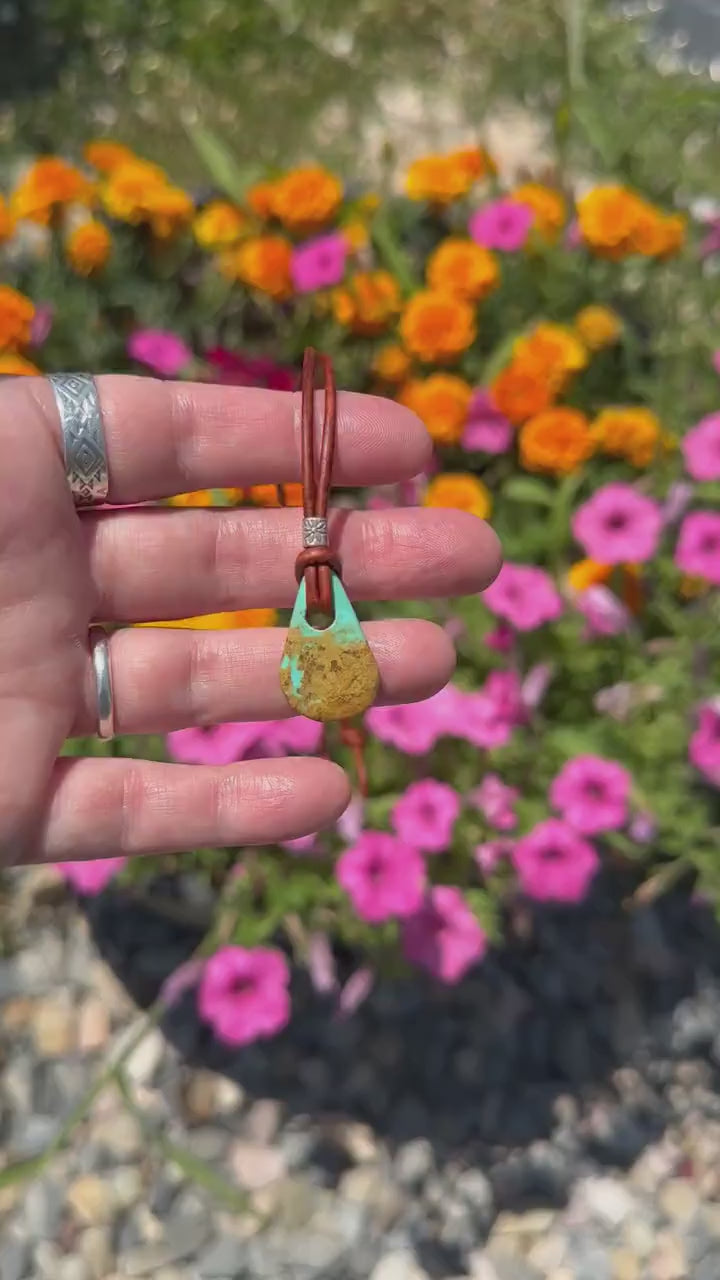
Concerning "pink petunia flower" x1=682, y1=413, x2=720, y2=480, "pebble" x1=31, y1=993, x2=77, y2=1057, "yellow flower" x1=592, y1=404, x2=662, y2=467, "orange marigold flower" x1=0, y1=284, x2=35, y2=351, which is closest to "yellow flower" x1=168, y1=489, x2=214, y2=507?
"orange marigold flower" x1=0, y1=284, x2=35, y2=351

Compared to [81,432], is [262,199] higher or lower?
higher

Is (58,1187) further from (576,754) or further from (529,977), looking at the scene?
(576,754)

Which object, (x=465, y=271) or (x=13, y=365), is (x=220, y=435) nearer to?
(x=13, y=365)

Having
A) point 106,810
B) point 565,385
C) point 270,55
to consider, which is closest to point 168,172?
point 270,55

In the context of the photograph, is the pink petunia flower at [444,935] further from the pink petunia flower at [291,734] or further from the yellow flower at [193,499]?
the yellow flower at [193,499]

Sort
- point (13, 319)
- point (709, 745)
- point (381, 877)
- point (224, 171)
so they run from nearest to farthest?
point (381, 877), point (709, 745), point (13, 319), point (224, 171)

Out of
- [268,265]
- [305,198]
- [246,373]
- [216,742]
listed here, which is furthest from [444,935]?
[305,198]

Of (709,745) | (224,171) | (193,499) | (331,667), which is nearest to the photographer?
(331,667)
